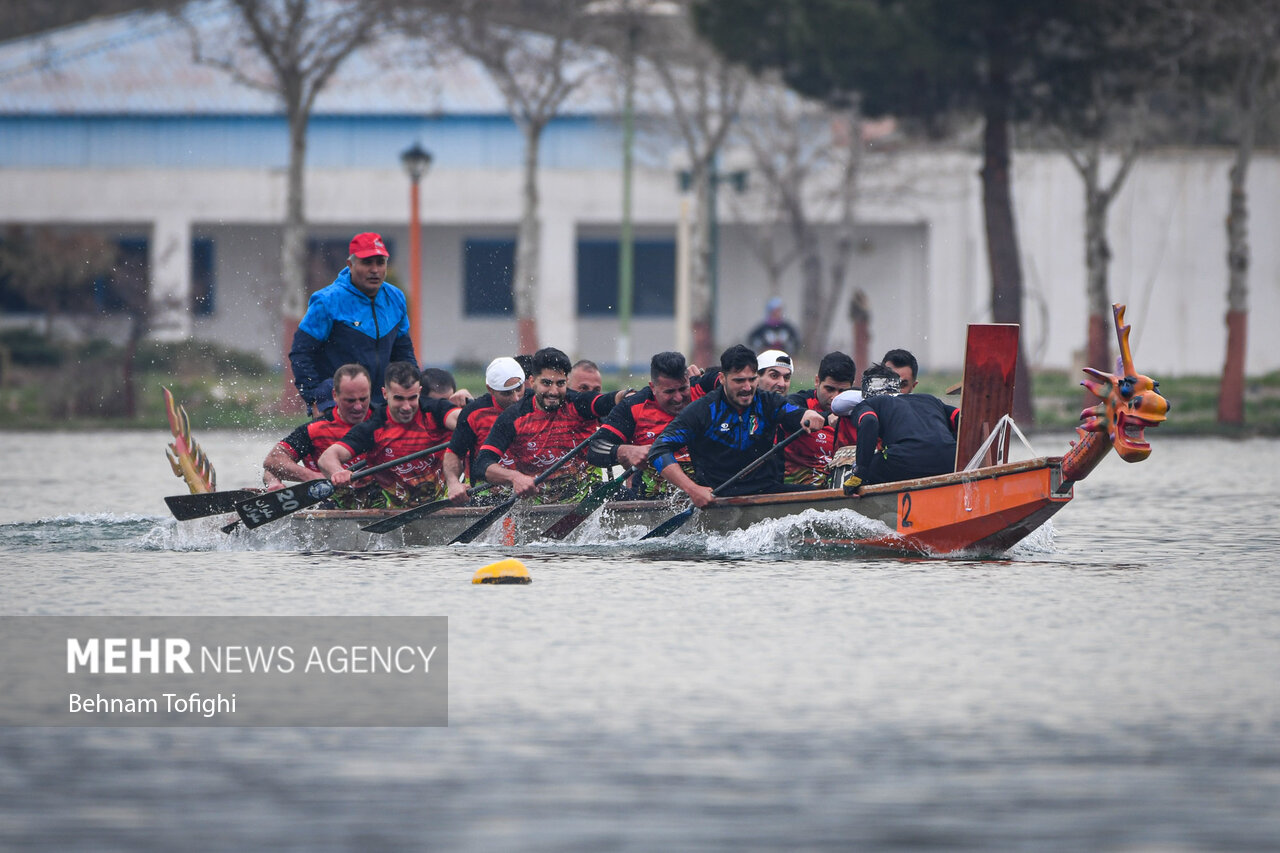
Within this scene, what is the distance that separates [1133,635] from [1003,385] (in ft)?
10.2

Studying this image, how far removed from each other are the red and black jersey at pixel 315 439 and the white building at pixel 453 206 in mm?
30839

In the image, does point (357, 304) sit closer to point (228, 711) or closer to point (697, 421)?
point (697, 421)

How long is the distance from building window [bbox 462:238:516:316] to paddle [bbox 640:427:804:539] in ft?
118

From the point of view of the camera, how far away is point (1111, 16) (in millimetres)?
27594

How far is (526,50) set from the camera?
3953 centimetres

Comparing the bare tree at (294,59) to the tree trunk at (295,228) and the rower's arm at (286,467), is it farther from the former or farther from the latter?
the rower's arm at (286,467)

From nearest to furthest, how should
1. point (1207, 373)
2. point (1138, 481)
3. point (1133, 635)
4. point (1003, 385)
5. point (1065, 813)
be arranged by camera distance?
point (1065, 813) < point (1133, 635) < point (1003, 385) < point (1138, 481) < point (1207, 373)

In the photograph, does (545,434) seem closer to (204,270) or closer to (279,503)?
(279,503)

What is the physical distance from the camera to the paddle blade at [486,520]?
1402cm

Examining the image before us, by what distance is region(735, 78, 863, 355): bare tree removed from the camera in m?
45.1

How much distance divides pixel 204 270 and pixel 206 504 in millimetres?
34976

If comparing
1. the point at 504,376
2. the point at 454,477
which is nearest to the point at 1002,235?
the point at 504,376

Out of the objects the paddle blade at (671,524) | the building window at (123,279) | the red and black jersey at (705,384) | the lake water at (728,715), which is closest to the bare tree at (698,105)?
the building window at (123,279)

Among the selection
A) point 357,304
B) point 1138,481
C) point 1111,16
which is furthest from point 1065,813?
point 1111,16
